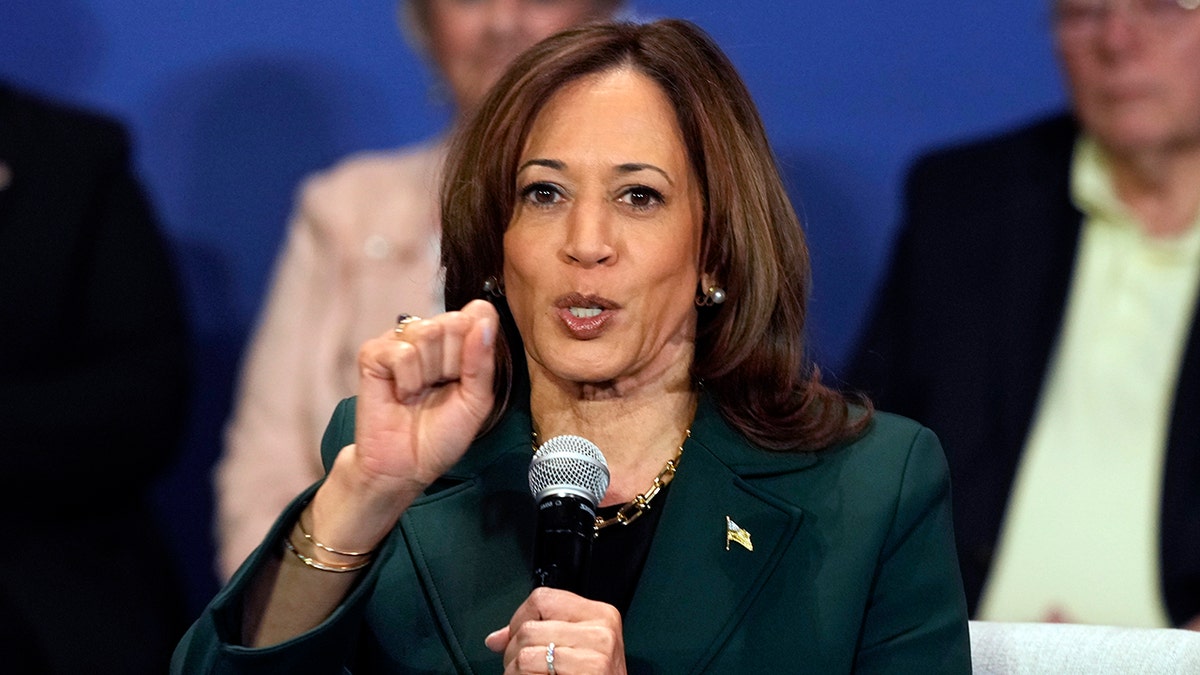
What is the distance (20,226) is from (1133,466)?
216 centimetres

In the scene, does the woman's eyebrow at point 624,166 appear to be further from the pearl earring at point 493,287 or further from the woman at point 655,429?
A: the pearl earring at point 493,287

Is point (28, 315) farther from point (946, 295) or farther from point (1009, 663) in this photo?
point (1009, 663)

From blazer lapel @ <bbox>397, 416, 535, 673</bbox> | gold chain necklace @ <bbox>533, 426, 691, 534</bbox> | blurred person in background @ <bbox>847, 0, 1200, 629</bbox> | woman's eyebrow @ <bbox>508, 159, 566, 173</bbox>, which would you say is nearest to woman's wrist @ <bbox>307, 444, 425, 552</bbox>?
blazer lapel @ <bbox>397, 416, 535, 673</bbox>

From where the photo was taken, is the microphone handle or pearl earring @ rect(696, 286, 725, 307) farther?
pearl earring @ rect(696, 286, 725, 307)

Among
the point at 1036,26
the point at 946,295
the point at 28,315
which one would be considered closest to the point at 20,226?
the point at 28,315

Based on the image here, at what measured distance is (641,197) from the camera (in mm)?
1998

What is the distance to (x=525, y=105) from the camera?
2061 mm

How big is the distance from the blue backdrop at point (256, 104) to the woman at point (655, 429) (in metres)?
1.39

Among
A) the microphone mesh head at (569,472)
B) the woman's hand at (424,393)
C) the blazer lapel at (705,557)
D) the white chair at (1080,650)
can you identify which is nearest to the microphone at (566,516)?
the microphone mesh head at (569,472)

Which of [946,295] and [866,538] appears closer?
[866,538]

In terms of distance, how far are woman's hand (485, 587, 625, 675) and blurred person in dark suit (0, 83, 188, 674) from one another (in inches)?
67.1

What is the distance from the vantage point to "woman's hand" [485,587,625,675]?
152 centimetres

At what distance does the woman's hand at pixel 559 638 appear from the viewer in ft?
4.99

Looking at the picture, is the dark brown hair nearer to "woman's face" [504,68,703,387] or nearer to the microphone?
"woman's face" [504,68,703,387]
